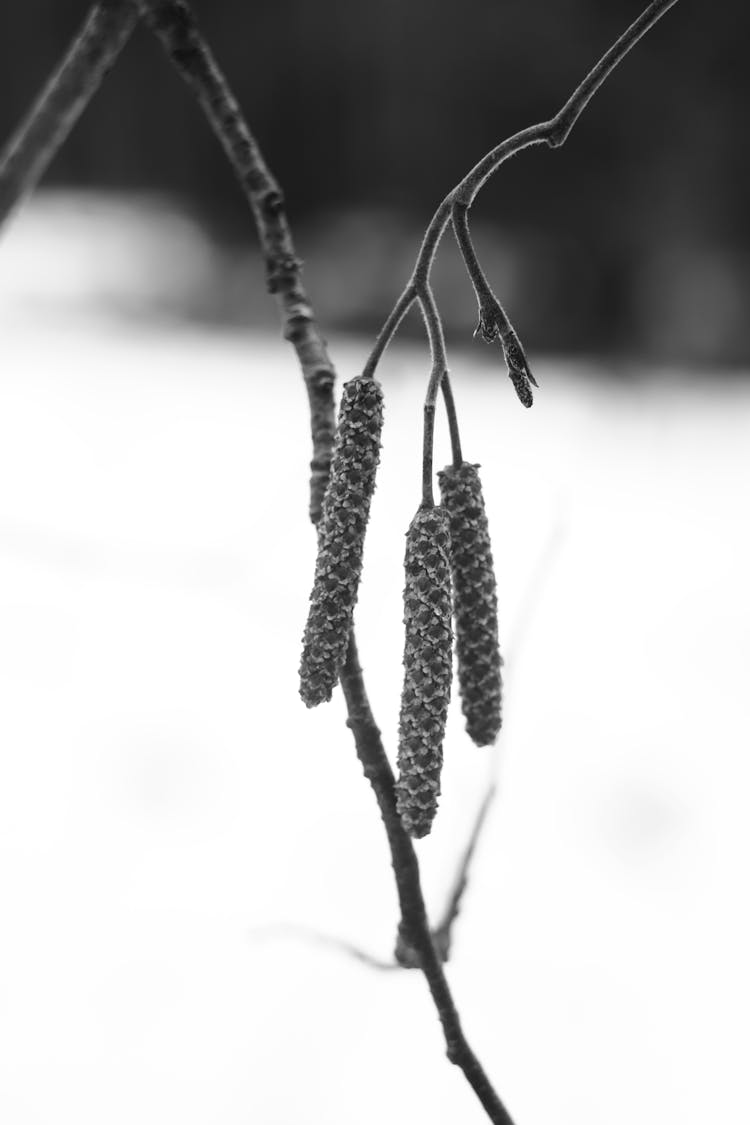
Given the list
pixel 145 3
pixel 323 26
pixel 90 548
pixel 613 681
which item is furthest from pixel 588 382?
pixel 145 3

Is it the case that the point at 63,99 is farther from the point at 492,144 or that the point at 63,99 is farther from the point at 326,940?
A: the point at 492,144

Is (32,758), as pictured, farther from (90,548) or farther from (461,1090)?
(461,1090)

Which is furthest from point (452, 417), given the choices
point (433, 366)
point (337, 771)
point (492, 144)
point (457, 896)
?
point (492, 144)

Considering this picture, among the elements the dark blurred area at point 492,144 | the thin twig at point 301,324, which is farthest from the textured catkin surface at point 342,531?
the dark blurred area at point 492,144

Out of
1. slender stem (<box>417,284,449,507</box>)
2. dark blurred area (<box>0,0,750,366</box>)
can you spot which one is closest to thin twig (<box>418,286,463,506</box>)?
slender stem (<box>417,284,449,507</box>)

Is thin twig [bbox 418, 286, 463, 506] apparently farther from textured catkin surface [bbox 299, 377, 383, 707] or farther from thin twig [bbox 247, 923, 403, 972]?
thin twig [bbox 247, 923, 403, 972]
